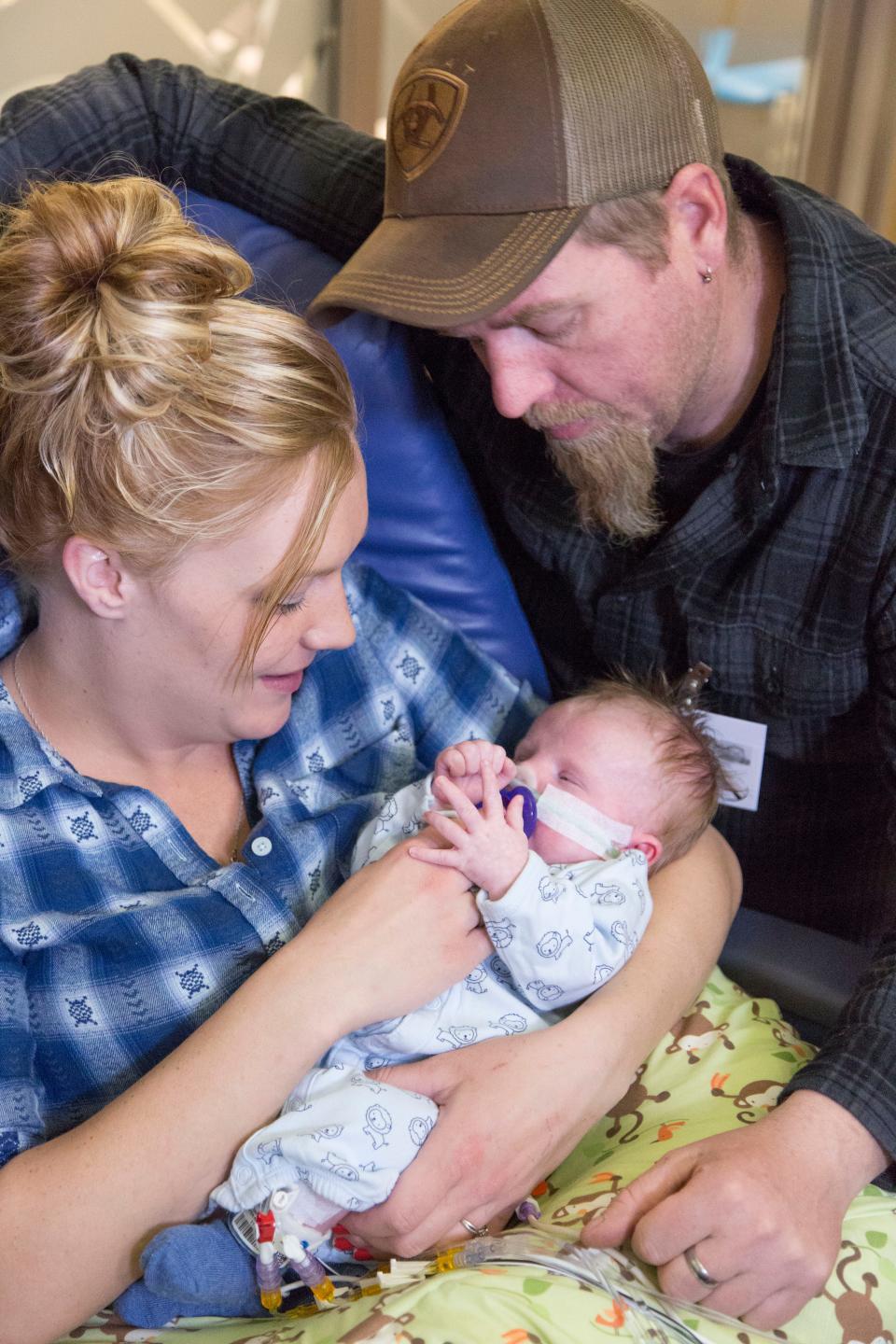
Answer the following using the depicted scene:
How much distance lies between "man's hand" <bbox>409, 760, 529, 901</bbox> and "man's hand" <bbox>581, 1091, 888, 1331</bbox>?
1.11ft

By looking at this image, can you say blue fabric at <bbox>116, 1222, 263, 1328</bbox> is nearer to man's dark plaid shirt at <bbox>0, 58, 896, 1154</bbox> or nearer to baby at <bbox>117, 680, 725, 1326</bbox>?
baby at <bbox>117, 680, 725, 1326</bbox>

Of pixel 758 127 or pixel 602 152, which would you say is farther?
pixel 758 127

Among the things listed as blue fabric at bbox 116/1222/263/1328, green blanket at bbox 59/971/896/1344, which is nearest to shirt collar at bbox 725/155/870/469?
green blanket at bbox 59/971/896/1344

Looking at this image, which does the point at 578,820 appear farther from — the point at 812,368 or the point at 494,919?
the point at 812,368

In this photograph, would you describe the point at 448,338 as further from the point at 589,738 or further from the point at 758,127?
the point at 758,127

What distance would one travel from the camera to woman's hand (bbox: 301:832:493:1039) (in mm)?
1322

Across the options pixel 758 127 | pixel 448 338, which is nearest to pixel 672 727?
pixel 448 338

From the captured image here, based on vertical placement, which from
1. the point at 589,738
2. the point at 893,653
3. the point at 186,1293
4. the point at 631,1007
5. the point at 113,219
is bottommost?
the point at 186,1293

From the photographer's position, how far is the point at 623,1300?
1168 mm

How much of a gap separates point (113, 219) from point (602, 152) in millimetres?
562

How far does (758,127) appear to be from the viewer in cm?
449

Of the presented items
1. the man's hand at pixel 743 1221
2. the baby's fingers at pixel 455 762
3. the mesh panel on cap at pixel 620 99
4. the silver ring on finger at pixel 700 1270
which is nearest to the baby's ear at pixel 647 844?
the baby's fingers at pixel 455 762

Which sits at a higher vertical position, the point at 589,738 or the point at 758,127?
the point at 758,127

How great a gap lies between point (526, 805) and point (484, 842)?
126 millimetres
